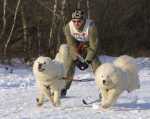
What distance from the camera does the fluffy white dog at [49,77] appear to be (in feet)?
29.7

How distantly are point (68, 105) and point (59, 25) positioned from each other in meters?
10.9

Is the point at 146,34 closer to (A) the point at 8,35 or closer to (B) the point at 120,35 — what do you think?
(B) the point at 120,35

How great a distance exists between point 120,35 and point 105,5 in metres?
2.00

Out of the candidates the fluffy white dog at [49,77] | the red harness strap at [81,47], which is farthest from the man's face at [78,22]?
the fluffy white dog at [49,77]

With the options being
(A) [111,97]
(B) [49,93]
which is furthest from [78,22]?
(A) [111,97]

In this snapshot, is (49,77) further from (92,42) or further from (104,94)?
(92,42)

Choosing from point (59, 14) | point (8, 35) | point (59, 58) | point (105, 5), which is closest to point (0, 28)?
point (8, 35)

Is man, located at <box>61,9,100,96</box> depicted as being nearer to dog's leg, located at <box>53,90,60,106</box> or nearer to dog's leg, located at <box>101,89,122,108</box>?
dog's leg, located at <box>53,90,60,106</box>

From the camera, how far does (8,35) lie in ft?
70.2

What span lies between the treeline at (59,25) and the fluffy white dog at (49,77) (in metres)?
10.0

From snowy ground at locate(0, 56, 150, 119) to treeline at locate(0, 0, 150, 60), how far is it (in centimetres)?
578

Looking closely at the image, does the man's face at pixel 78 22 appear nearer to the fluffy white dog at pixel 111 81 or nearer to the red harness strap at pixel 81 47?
the red harness strap at pixel 81 47

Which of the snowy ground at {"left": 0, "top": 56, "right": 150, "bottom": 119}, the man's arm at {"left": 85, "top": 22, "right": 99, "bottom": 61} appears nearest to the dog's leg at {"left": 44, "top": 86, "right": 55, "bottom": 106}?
the snowy ground at {"left": 0, "top": 56, "right": 150, "bottom": 119}

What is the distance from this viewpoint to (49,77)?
9141 millimetres
